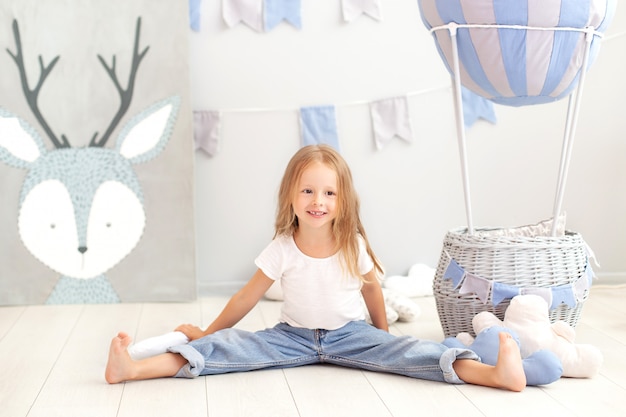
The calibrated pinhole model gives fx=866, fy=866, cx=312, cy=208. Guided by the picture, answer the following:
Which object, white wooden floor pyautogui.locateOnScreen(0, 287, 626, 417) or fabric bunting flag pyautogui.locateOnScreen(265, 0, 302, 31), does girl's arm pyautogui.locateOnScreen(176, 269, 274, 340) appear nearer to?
white wooden floor pyautogui.locateOnScreen(0, 287, 626, 417)

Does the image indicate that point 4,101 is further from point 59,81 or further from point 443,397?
point 443,397

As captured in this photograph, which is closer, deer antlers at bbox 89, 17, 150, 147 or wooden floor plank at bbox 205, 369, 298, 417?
wooden floor plank at bbox 205, 369, 298, 417

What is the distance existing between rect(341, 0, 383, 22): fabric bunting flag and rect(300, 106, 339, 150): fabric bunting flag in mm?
318

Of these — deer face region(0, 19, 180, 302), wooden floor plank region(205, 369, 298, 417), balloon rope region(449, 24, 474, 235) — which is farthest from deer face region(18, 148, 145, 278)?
balloon rope region(449, 24, 474, 235)

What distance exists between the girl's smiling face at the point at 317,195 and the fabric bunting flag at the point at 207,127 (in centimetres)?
97

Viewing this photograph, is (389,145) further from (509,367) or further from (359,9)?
(509,367)

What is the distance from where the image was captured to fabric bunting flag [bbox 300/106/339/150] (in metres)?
2.97

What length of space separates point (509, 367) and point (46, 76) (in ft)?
5.84

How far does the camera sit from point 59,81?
279cm

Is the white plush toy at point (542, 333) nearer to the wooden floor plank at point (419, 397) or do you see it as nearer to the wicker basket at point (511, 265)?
the wicker basket at point (511, 265)

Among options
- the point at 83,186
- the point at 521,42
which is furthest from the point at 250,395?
the point at 83,186

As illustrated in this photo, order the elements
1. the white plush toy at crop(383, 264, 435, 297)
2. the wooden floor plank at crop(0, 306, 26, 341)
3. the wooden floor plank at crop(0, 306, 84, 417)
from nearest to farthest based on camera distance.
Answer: the wooden floor plank at crop(0, 306, 84, 417)
the wooden floor plank at crop(0, 306, 26, 341)
the white plush toy at crop(383, 264, 435, 297)

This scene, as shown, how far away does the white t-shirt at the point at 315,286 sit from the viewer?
204 centimetres

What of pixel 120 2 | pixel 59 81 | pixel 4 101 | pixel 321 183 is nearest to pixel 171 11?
pixel 120 2
